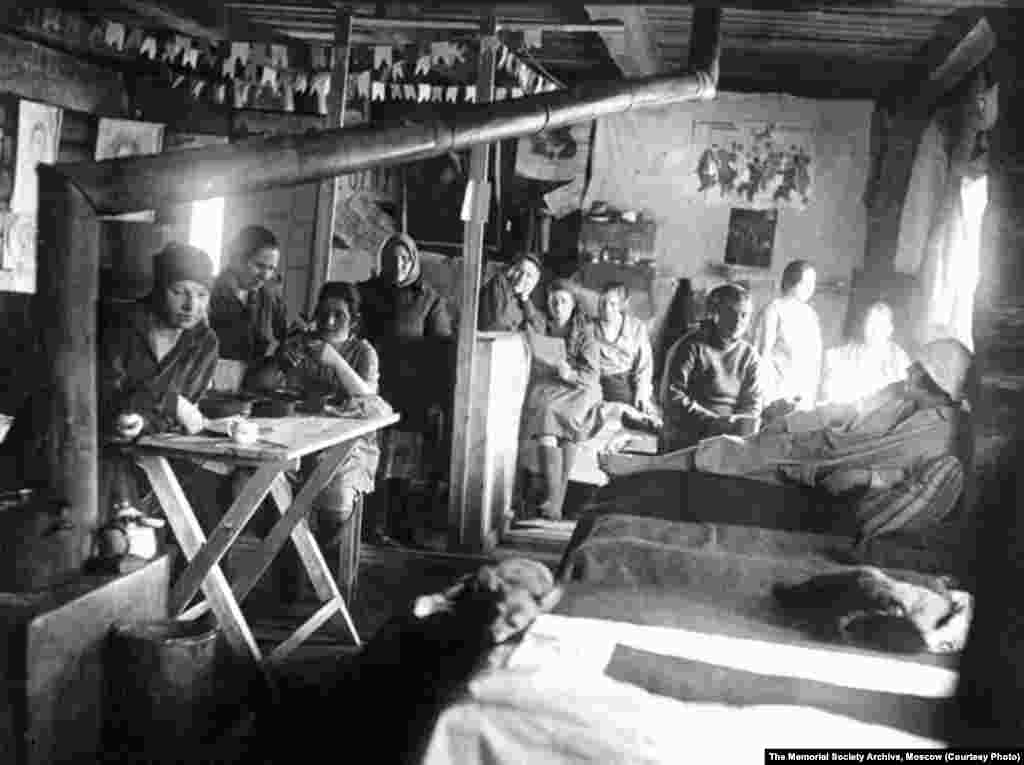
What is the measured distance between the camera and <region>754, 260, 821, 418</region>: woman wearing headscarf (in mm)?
8961

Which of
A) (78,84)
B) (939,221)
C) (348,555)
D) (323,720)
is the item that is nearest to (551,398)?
(348,555)

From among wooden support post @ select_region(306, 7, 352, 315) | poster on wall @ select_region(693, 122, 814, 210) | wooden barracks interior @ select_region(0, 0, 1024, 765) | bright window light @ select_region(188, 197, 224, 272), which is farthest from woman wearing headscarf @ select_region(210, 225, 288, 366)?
poster on wall @ select_region(693, 122, 814, 210)

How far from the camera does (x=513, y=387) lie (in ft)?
24.6

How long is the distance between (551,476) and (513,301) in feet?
6.16

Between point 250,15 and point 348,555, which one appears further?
point 250,15

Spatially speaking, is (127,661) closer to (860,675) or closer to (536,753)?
(536,753)

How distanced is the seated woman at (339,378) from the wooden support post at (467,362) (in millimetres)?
641

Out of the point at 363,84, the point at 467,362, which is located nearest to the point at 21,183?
the point at 363,84

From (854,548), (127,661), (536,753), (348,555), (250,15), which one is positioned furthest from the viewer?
(250,15)

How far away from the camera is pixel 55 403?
3262 mm

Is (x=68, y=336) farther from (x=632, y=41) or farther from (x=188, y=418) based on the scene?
(x=632, y=41)

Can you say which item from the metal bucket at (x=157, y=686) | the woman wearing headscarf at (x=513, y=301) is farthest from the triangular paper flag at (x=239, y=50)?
the metal bucket at (x=157, y=686)

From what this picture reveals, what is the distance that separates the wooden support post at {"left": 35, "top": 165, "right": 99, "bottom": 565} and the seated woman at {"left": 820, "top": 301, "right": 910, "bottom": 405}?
257 inches

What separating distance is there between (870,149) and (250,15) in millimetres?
6044
